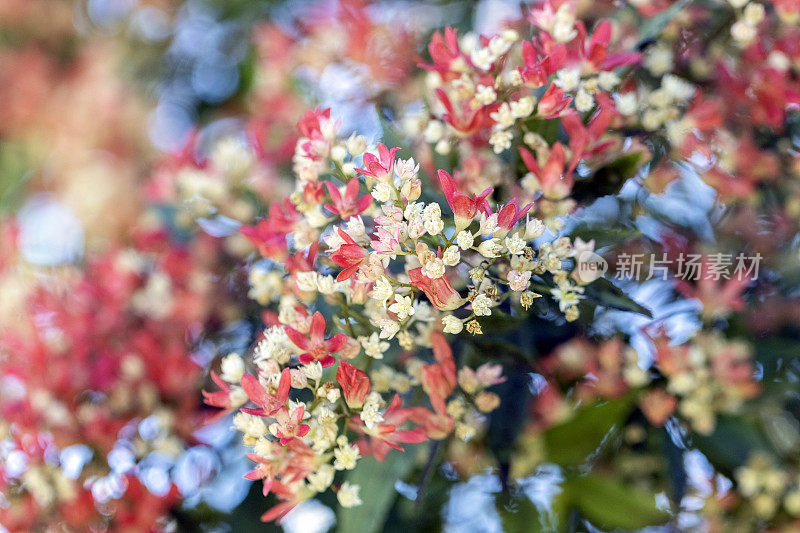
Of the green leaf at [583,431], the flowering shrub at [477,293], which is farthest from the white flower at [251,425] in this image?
the green leaf at [583,431]

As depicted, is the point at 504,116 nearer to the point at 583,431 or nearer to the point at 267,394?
the point at 267,394

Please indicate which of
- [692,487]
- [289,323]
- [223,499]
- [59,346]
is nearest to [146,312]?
[59,346]

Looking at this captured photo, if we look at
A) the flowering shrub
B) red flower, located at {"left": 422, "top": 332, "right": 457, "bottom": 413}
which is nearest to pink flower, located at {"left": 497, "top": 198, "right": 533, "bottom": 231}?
the flowering shrub

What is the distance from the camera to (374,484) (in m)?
0.51

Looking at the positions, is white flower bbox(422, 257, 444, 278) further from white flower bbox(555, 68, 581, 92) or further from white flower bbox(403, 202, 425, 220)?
white flower bbox(555, 68, 581, 92)

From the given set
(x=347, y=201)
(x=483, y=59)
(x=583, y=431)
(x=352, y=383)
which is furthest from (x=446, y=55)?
(x=583, y=431)

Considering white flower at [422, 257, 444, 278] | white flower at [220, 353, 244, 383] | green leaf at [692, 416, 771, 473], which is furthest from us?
green leaf at [692, 416, 771, 473]

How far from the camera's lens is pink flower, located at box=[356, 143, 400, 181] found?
0.38 meters

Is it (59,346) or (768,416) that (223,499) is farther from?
(768,416)

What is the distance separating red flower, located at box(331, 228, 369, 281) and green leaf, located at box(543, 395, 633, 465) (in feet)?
1.10

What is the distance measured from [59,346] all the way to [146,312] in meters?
0.09

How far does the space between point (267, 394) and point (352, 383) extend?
6 cm

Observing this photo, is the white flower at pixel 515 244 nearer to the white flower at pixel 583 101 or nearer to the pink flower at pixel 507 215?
the pink flower at pixel 507 215

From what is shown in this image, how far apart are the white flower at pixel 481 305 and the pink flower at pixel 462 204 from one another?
0.14 ft
